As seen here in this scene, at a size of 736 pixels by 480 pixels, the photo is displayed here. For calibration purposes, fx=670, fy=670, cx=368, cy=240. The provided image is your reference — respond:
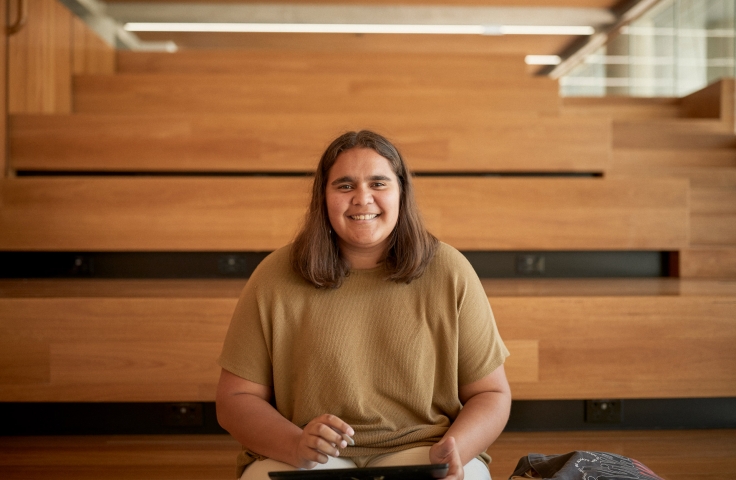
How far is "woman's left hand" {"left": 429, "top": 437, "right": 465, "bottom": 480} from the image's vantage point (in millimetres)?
900

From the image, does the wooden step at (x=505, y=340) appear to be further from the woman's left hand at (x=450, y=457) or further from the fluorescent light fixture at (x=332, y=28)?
the fluorescent light fixture at (x=332, y=28)

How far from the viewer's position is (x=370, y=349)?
1.03 m

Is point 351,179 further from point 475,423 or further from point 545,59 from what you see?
point 545,59

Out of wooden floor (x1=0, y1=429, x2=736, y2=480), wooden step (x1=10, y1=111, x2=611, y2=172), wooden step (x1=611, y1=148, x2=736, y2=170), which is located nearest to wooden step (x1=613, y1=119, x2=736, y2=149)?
wooden step (x1=611, y1=148, x2=736, y2=170)

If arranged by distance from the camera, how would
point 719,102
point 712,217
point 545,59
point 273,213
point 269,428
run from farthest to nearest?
1. point 545,59
2. point 719,102
3. point 712,217
4. point 273,213
5. point 269,428

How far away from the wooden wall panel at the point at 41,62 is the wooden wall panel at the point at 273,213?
0.40 metres

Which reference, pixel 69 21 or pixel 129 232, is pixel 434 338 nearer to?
pixel 129 232

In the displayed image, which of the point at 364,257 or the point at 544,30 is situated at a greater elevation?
the point at 544,30

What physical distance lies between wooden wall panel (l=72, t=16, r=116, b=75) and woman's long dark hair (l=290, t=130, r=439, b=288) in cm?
200

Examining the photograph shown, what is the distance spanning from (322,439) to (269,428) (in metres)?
0.12

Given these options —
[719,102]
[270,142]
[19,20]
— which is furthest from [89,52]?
[719,102]

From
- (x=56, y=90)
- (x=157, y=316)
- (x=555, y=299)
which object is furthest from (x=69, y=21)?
(x=555, y=299)

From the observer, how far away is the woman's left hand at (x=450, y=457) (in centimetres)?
90

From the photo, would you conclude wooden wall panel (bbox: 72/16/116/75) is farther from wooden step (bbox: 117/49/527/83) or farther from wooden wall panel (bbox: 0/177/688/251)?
wooden wall panel (bbox: 0/177/688/251)
